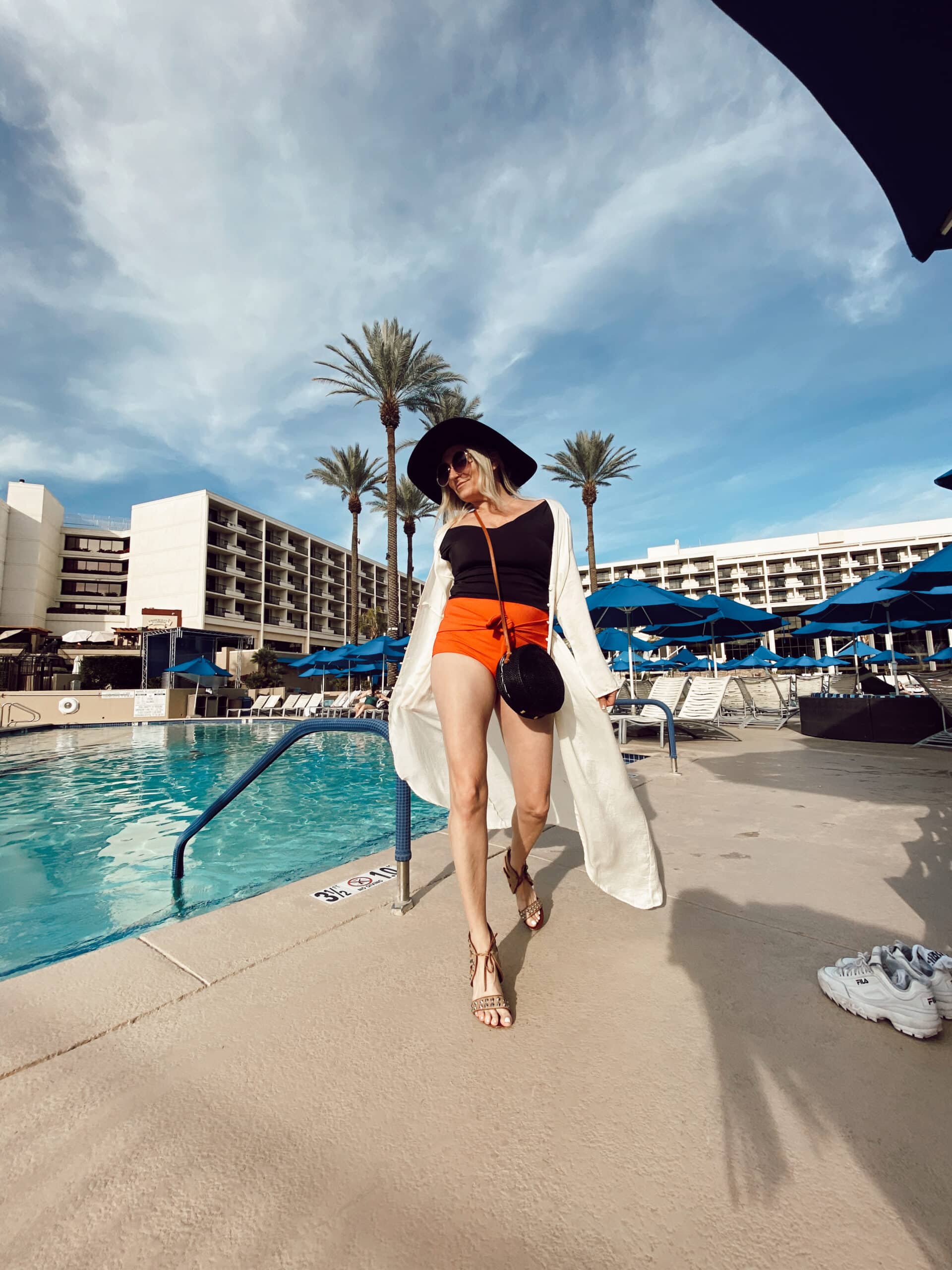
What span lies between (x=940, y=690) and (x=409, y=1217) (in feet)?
27.2

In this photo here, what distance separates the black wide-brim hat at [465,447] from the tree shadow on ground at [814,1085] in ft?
5.94

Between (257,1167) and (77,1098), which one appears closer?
(257,1167)

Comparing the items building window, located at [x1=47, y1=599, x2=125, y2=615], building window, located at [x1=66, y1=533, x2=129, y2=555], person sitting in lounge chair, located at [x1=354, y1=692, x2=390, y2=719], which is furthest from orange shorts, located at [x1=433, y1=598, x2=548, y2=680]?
building window, located at [x1=66, y1=533, x2=129, y2=555]

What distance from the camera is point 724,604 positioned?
10.1 m

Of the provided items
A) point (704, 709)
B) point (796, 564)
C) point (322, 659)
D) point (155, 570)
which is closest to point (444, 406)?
point (322, 659)

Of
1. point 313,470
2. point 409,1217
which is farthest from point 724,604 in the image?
point 313,470

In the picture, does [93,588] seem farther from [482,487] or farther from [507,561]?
[507,561]

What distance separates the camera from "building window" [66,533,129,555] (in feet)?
171

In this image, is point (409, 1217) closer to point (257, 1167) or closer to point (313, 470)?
point (257, 1167)

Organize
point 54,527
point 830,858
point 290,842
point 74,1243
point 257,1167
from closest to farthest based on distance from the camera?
point 74,1243
point 257,1167
point 830,858
point 290,842
point 54,527

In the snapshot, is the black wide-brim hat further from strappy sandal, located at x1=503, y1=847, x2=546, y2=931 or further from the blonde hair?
strappy sandal, located at x1=503, y1=847, x2=546, y2=931

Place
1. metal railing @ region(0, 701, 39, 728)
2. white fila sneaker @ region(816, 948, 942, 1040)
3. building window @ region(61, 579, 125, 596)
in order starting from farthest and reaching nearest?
building window @ region(61, 579, 125, 596) → metal railing @ region(0, 701, 39, 728) → white fila sneaker @ region(816, 948, 942, 1040)

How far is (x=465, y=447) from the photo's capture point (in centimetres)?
214

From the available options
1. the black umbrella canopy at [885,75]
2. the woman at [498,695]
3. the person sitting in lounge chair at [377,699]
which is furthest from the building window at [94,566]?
the black umbrella canopy at [885,75]
